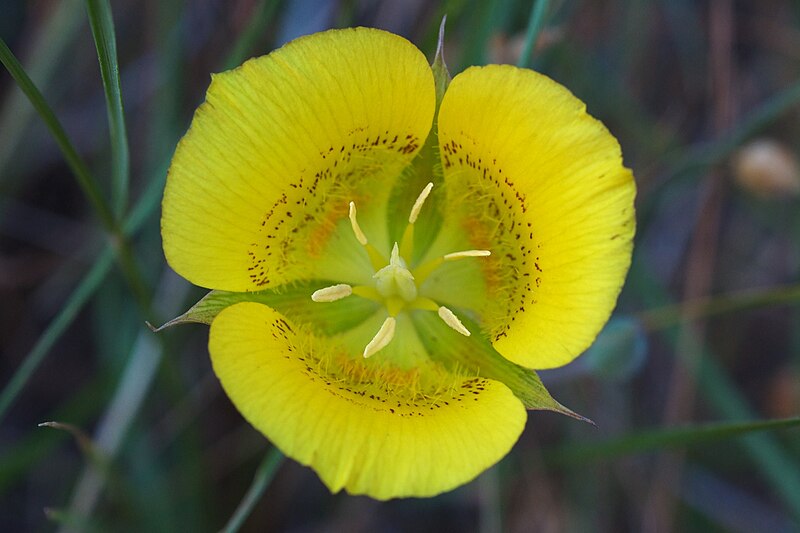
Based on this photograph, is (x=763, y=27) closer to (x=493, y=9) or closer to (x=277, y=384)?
(x=493, y=9)

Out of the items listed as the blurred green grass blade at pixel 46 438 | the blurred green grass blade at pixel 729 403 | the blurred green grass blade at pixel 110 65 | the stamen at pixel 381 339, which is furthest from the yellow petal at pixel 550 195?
the blurred green grass blade at pixel 46 438

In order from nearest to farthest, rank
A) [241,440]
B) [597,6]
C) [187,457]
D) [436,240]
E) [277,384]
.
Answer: [277,384] < [436,240] < [187,457] < [241,440] < [597,6]

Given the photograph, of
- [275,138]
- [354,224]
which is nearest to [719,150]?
[354,224]

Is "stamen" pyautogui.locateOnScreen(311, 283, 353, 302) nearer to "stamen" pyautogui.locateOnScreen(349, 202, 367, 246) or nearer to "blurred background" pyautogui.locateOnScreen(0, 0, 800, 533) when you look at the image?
"stamen" pyautogui.locateOnScreen(349, 202, 367, 246)

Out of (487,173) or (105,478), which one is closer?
(487,173)

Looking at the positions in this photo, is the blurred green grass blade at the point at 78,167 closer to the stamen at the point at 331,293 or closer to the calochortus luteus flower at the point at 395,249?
the calochortus luteus flower at the point at 395,249

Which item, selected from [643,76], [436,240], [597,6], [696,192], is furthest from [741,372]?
[436,240]
